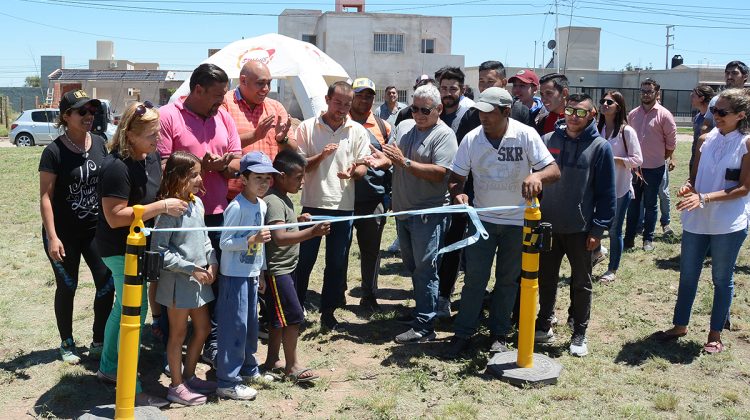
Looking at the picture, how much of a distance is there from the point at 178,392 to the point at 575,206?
3.30 m

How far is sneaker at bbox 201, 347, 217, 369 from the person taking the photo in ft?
18.1

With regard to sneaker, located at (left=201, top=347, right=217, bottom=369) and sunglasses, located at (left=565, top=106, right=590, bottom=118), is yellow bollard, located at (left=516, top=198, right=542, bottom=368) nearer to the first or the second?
sunglasses, located at (left=565, top=106, right=590, bottom=118)

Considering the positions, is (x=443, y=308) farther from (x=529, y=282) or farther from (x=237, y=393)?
(x=237, y=393)

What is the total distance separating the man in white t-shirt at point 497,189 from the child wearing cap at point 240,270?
166 centimetres

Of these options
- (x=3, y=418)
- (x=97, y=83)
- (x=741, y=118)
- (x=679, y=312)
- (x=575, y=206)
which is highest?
(x=97, y=83)

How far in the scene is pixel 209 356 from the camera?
559cm

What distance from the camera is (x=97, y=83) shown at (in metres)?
52.1

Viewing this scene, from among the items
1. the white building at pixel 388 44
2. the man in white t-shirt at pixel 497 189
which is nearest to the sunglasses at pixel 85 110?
the man in white t-shirt at pixel 497 189

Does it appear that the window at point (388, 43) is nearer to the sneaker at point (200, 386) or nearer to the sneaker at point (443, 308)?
the sneaker at point (443, 308)

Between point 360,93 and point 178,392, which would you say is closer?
point 178,392

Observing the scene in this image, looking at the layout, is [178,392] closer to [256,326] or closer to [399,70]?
[256,326]

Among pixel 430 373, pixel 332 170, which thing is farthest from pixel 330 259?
pixel 430 373

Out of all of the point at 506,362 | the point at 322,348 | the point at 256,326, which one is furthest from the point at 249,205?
the point at 506,362

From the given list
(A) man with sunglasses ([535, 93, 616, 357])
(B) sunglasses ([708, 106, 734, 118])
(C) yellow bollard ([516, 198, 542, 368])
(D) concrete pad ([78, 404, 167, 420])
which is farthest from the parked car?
(B) sunglasses ([708, 106, 734, 118])
